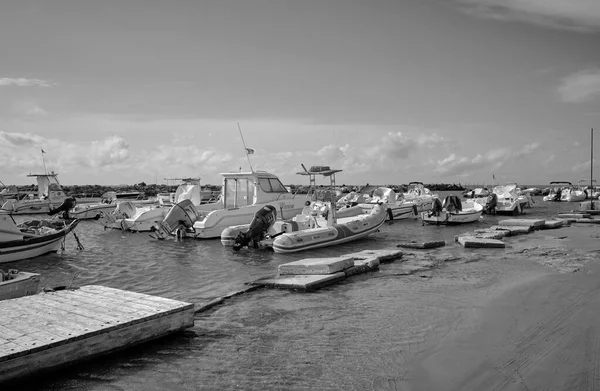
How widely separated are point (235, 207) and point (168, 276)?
30.9ft

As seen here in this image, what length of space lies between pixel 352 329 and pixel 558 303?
3769mm

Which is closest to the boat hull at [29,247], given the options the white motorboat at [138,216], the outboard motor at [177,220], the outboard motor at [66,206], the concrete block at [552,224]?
the outboard motor at [177,220]

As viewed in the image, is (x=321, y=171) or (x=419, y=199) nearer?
(x=321, y=171)

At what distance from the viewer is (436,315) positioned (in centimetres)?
757

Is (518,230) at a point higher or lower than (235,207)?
lower

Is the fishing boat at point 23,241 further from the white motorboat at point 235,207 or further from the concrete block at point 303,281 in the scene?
the concrete block at point 303,281

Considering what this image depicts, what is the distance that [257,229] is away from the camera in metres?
16.0

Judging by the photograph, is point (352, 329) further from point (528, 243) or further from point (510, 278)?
point (528, 243)

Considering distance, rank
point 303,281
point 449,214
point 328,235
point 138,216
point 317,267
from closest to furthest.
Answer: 1. point 303,281
2. point 317,267
3. point 328,235
4. point 138,216
5. point 449,214

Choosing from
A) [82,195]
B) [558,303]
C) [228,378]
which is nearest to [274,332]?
[228,378]

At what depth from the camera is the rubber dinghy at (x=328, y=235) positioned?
1498 cm

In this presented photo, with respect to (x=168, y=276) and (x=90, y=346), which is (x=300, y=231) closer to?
(x=168, y=276)

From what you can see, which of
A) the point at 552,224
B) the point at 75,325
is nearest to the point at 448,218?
the point at 552,224

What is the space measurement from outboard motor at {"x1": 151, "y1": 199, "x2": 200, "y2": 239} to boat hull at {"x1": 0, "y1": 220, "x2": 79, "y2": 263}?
3954 millimetres
